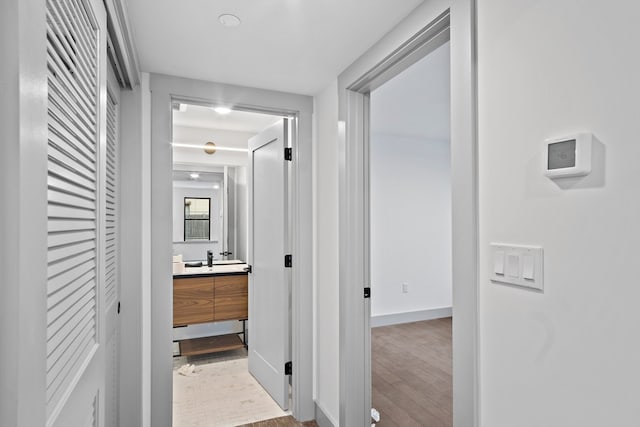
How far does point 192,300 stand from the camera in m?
3.52

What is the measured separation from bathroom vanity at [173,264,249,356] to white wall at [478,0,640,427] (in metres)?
2.86

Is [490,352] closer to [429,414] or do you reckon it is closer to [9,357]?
[9,357]

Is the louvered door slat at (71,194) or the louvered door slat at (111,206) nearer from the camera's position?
the louvered door slat at (71,194)

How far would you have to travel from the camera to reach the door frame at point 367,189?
1.25 meters

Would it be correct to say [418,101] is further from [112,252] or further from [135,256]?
[112,252]

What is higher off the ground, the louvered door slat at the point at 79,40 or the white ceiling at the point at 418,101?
the white ceiling at the point at 418,101

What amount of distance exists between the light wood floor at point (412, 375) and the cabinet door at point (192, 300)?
1733 millimetres

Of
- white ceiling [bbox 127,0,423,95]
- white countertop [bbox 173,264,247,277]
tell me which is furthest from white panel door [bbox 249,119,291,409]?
white ceiling [bbox 127,0,423,95]

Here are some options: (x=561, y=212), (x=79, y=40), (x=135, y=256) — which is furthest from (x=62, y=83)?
(x=135, y=256)

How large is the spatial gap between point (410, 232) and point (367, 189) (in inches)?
121

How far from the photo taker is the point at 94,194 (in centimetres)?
113

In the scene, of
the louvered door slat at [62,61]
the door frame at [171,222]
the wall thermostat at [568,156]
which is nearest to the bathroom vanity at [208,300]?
the door frame at [171,222]

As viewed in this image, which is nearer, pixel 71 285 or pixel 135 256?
pixel 71 285

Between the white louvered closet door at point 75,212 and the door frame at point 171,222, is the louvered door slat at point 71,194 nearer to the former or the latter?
the white louvered closet door at point 75,212
